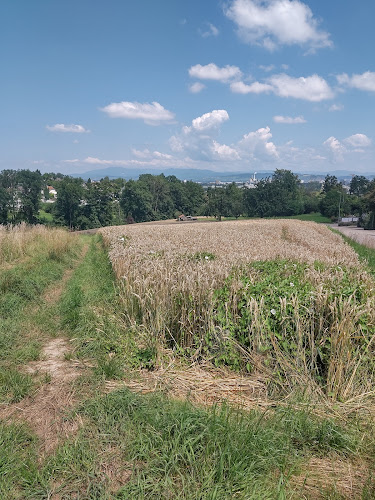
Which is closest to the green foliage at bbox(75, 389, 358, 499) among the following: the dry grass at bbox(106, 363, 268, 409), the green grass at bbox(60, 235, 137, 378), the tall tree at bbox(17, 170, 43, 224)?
the dry grass at bbox(106, 363, 268, 409)

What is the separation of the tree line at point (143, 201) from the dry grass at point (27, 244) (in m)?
64.6

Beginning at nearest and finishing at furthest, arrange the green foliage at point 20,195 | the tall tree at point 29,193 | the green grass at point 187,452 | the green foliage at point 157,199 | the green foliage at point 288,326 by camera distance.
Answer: the green grass at point 187,452
the green foliage at point 288,326
the green foliage at point 20,195
the tall tree at point 29,193
the green foliage at point 157,199

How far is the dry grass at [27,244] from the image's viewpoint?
1176 centimetres

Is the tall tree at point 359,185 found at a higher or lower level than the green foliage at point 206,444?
higher

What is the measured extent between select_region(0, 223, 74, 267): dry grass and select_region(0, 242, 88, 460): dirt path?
7.32 m

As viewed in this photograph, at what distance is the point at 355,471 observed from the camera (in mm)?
2816

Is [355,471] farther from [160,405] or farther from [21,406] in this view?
[21,406]

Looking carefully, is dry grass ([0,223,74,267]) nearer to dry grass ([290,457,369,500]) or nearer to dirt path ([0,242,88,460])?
dirt path ([0,242,88,460])

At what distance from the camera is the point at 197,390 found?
4.09 m

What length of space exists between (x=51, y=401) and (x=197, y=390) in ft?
5.83

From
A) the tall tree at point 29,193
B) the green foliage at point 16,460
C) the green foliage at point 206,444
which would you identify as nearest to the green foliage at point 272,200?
the tall tree at point 29,193

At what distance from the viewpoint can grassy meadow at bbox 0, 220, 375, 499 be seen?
2.65m

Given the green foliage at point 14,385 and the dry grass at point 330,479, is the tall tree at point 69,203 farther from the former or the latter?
the dry grass at point 330,479

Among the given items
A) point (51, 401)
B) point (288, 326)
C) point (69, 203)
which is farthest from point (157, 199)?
point (51, 401)
